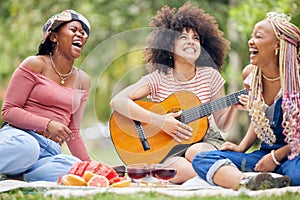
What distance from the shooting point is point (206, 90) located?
4598 millimetres

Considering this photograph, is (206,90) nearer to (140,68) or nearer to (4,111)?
(140,68)

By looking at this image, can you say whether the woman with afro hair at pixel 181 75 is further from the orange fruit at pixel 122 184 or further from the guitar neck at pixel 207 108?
the orange fruit at pixel 122 184

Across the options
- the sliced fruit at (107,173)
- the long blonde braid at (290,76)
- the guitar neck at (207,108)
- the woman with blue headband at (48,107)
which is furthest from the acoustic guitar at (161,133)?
the long blonde braid at (290,76)

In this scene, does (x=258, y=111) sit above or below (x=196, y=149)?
above

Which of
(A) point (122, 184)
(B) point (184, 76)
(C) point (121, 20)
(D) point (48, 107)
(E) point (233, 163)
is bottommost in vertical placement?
(A) point (122, 184)

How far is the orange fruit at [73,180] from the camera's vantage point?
13.2ft

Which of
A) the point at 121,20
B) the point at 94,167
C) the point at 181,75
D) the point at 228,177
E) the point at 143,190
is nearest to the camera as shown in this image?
the point at 143,190

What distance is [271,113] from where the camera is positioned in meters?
4.10

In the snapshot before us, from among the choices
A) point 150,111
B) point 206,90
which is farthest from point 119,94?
point 206,90

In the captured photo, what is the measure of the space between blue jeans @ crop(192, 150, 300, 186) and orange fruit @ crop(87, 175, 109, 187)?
488 millimetres

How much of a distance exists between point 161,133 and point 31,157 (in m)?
0.77

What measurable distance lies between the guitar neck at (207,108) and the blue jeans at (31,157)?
0.69 m

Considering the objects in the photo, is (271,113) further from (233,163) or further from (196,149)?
(196,149)

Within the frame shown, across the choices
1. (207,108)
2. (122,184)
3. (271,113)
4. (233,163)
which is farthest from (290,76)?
(122,184)
